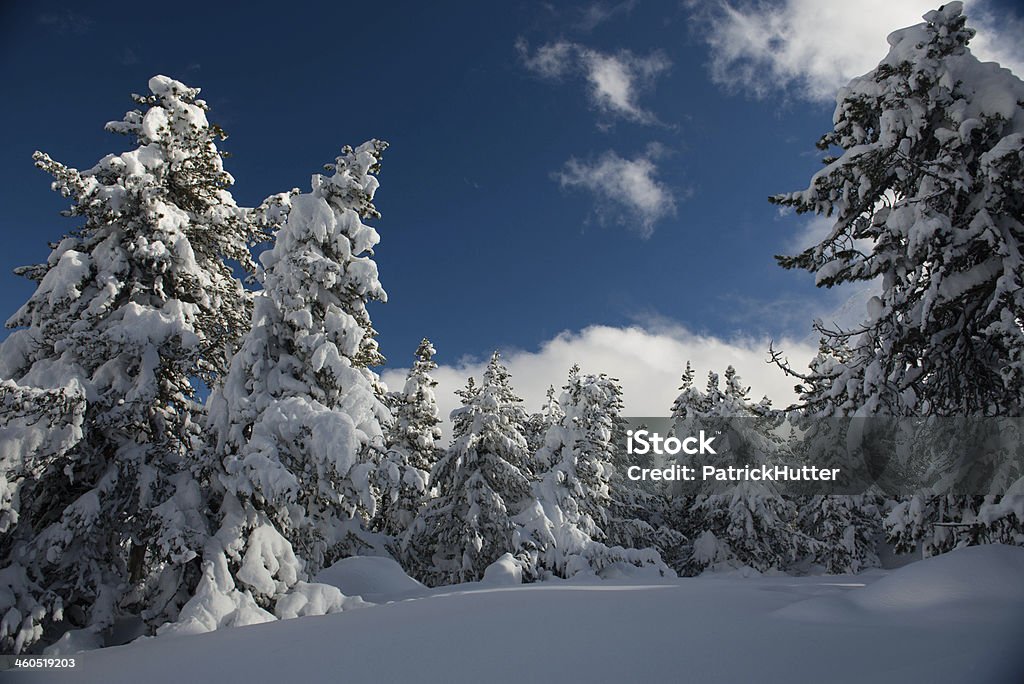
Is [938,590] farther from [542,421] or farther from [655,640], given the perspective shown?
[542,421]

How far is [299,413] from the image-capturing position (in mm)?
10281

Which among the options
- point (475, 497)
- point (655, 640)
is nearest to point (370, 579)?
point (655, 640)

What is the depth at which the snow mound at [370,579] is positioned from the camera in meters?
11.2

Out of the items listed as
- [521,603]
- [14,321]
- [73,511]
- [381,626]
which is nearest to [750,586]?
[521,603]

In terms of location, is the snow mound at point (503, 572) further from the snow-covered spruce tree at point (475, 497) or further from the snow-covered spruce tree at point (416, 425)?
the snow-covered spruce tree at point (416, 425)

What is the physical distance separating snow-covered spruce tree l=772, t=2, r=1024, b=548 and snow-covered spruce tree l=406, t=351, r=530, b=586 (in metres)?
13.6

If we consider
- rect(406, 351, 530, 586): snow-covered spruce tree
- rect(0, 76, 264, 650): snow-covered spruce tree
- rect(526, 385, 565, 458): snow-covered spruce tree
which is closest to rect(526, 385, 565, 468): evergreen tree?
rect(526, 385, 565, 458): snow-covered spruce tree

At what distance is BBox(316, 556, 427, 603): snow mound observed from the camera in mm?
11234

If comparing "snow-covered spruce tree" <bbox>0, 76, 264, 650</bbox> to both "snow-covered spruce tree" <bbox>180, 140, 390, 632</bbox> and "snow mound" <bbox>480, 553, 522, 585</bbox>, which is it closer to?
"snow-covered spruce tree" <bbox>180, 140, 390, 632</bbox>

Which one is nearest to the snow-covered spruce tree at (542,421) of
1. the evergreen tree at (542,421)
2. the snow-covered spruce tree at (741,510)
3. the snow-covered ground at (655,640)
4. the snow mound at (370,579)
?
the evergreen tree at (542,421)

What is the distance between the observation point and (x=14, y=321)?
1155 cm

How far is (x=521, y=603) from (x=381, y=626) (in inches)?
60.4

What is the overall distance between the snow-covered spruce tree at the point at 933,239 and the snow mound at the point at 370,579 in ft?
28.5

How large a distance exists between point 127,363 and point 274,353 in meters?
2.94
